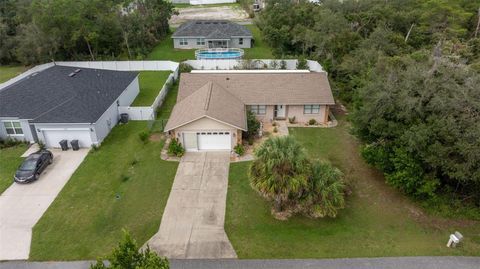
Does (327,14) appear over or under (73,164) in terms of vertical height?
over

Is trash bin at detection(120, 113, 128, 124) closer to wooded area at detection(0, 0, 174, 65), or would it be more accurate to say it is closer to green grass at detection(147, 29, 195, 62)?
wooded area at detection(0, 0, 174, 65)

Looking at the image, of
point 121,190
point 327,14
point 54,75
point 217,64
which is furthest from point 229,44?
point 121,190

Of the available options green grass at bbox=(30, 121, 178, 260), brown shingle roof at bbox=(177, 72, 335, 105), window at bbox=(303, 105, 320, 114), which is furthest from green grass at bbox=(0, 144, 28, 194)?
window at bbox=(303, 105, 320, 114)

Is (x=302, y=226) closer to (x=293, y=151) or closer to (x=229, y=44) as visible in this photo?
(x=293, y=151)

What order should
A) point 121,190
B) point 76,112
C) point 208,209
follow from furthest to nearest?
point 76,112 < point 121,190 < point 208,209

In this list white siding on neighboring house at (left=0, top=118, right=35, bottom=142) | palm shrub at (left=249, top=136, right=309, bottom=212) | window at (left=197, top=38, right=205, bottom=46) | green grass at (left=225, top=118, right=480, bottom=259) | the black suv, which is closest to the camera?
green grass at (left=225, top=118, right=480, bottom=259)

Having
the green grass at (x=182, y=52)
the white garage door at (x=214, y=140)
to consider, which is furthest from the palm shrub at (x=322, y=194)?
the green grass at (x=182, y=52)

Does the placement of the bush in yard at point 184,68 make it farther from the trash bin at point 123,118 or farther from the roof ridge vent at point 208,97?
the trash bin at point 123,118
